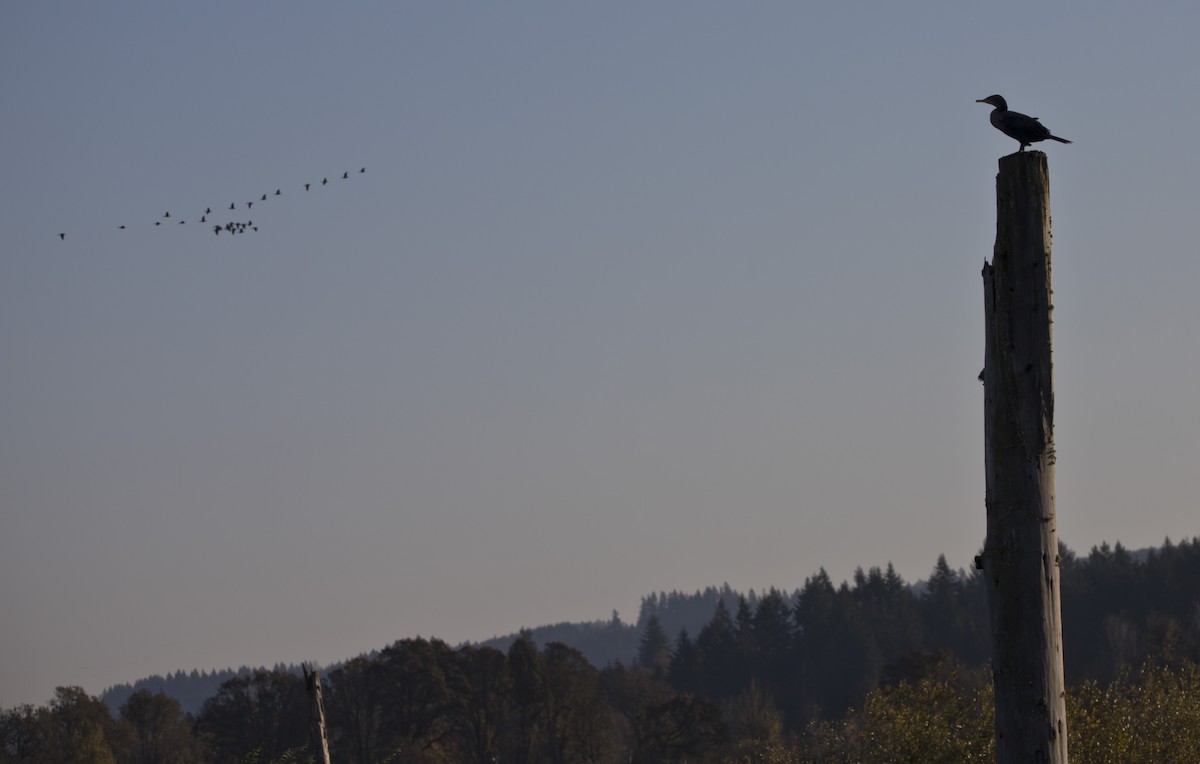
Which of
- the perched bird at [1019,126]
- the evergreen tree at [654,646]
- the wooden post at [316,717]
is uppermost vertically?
the evergreen tree at [654,646]

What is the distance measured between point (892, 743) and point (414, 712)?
60214 millimetres

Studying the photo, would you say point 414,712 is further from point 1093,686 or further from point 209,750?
point 1093,686

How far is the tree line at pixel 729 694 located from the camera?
110ft

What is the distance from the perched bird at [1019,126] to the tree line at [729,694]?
19165 mm

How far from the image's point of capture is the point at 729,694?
424ft

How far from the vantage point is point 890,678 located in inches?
3290

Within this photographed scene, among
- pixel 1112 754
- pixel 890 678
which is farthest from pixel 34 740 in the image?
pixel 1112 754

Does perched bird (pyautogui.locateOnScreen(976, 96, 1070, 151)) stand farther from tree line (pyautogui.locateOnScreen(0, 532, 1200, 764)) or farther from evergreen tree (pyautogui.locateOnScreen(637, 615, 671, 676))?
evergreen tree (pyautogui.locateOnScreen(637, 615, 671, 676))

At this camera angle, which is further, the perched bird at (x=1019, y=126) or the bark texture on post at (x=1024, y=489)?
the perched bird at (x=1019, y=126)

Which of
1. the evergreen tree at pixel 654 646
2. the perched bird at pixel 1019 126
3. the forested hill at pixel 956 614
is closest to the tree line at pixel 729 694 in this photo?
the forested hill at pixel 956 614

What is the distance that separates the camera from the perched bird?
9.98 m

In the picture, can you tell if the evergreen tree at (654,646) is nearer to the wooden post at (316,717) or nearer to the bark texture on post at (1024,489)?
the wooden post at (316,717)

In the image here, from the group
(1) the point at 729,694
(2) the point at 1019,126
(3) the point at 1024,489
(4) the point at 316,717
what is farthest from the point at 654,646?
(3) the point at 1024,489

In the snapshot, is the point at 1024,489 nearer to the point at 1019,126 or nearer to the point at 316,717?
the point at 1019,126
